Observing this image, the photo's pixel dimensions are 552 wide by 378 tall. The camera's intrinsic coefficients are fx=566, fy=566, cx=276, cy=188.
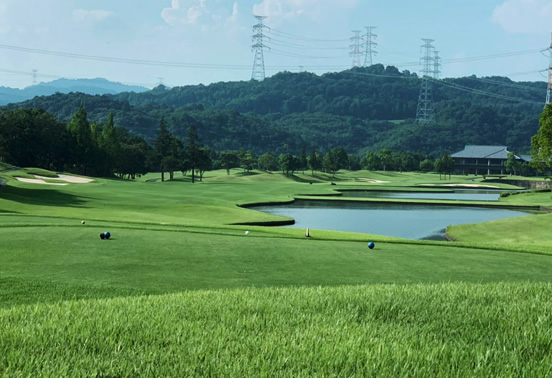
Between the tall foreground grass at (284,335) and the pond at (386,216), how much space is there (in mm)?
36568

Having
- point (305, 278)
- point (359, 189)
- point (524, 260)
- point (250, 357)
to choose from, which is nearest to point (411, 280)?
point (305, 278)

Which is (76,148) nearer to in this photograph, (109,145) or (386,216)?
(109,145)

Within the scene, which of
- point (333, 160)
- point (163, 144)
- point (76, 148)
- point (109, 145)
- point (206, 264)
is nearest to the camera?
point (206, 264)

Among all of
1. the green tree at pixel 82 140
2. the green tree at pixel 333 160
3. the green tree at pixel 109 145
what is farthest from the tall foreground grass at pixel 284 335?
the green tree at pixel 333 160

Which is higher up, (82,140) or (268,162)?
(82,140)

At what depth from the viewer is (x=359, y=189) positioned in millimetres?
104188

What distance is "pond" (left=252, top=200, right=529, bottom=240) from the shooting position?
47.5 meters

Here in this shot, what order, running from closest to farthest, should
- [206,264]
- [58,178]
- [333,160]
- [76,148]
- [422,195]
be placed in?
[206,264] → [58,178] → [422,195] → [76,148] → [333,160]

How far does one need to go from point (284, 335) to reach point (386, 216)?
53.5 m

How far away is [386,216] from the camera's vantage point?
5806cm

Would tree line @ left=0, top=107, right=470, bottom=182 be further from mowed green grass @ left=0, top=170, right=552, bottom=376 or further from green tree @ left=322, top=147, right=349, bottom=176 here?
mowed green grass @ left=0, top=170, right=552, bottom=376

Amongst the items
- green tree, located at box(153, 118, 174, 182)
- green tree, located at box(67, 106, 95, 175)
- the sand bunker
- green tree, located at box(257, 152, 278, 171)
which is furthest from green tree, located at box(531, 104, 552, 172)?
green tree, located at box(257, 152, 278, 171)

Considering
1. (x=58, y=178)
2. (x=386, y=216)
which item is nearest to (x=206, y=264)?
(x=386, y=216)

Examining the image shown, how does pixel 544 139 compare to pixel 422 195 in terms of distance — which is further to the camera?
pixel 422 195
